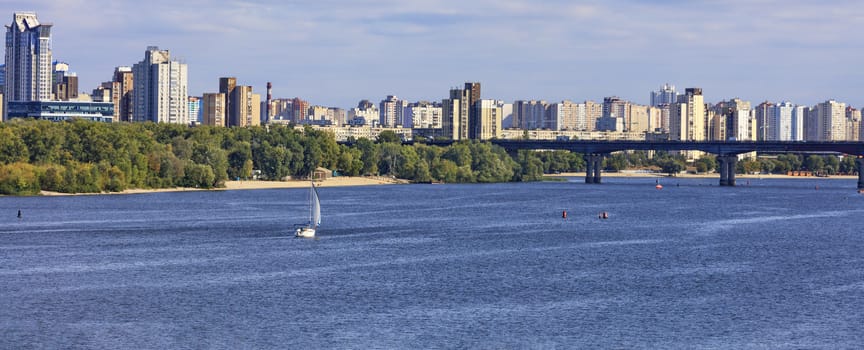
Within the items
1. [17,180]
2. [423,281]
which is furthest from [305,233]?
[17,180]

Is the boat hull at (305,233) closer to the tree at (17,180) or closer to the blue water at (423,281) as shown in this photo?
the blue water at (423,281)

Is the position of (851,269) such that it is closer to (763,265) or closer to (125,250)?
(763,265)

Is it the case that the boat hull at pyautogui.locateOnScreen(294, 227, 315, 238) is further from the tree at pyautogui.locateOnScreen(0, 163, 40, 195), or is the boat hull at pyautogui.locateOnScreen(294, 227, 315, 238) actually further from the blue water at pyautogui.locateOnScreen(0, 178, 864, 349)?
the tree at pyautogui.locateOnScreen(0, 163, 40, 195)

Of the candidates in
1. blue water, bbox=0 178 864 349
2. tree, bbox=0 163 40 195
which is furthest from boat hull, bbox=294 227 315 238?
tree, bbox=0 163 40 195

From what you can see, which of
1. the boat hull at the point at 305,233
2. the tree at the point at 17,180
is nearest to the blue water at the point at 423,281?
the boat hull at the point at 305,233

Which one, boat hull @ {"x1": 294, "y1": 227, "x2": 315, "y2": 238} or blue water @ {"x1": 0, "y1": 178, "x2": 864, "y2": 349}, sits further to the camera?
boat hull @ {"x1": 294, "y1": 227, "x2": 315, "y2": 238}

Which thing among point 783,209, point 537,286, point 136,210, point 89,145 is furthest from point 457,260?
point 89,145

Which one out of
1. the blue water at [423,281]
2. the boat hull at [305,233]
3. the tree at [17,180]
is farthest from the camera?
the tree at [17,180]

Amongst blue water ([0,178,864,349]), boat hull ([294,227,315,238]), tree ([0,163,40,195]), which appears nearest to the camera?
blue water ([0,178,864,349])
